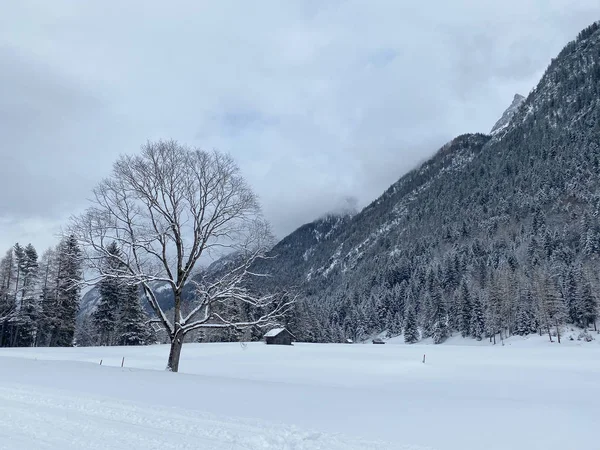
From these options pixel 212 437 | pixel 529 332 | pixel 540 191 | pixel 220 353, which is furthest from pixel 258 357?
pixel 540 191

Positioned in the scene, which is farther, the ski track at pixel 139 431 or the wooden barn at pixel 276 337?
the wooden barn at pixel 276 337

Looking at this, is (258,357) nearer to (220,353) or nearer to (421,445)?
(220,353)

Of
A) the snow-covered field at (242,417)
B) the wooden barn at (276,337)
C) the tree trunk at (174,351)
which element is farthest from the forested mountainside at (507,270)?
the snow-covered field at (242,417)

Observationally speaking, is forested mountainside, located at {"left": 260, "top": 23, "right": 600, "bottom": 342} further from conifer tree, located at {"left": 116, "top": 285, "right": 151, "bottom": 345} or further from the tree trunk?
conifer tree, located at {"left": 116, "top": 285, "right": 151, "bottom": 345}

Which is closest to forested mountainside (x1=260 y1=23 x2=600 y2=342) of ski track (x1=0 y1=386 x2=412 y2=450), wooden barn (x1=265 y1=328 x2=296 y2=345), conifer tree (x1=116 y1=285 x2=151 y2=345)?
wooden barn (x1=265 y1=328 x2=296 y2=345)

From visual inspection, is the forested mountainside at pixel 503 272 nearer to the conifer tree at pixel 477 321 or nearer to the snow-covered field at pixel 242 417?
the conifer tree at pixel 477 321

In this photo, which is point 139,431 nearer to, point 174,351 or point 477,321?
point 174,351

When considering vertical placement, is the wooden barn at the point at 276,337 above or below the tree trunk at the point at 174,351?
below

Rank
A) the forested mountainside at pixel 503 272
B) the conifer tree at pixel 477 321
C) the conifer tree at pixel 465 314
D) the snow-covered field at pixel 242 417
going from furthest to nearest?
1. the conifer tree at pixel 465 314
2. the conifer tree at pixel 477 321
3. the forested mountainside at pixel 503 272
4. the snow-covered field at pixel 242 417

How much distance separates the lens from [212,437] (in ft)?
24.0

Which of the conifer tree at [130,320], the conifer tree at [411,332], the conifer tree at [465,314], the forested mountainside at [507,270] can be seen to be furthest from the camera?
the conifer tree at [411,332]

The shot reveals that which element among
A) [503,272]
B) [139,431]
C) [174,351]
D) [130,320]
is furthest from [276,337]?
[503,272]

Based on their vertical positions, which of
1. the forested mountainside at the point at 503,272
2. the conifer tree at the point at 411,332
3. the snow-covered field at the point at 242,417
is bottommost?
the conifer tree at the point at 411,332

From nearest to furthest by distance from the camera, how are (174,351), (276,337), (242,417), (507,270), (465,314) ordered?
(242,417)
(174,351)
(276,337)
(465,314)
(507,270)
